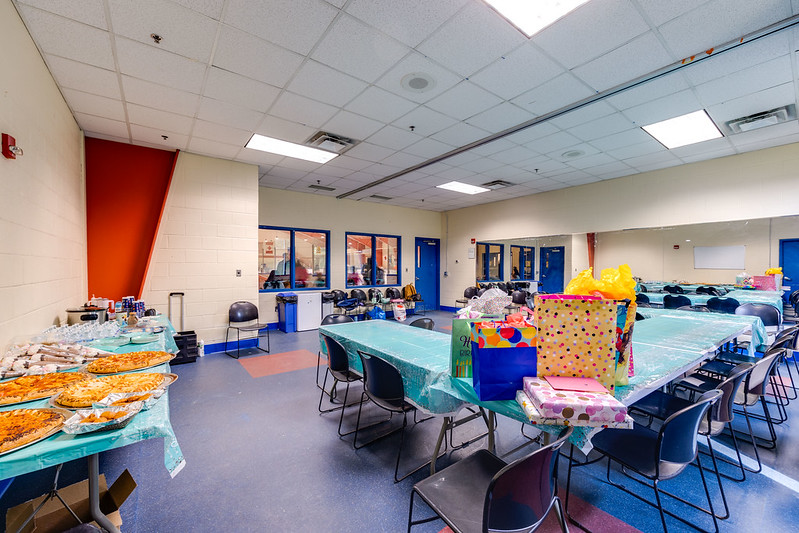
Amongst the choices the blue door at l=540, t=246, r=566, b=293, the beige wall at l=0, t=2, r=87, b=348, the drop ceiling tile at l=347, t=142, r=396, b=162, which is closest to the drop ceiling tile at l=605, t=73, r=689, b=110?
the drop ceiling tile at l=347, t=142, r=396, b=162

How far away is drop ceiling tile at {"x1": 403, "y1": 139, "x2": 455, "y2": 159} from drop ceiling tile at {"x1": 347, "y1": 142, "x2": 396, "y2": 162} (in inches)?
Answer: 13.0

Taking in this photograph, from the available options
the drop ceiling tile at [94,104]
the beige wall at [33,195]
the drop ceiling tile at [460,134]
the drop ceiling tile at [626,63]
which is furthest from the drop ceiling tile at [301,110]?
the drop ceiling tile at [626,63]

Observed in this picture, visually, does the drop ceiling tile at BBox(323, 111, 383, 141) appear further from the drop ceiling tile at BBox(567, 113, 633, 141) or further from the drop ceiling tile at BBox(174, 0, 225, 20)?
the drop ceiling tile at BBox(567, 113, 633, 141)

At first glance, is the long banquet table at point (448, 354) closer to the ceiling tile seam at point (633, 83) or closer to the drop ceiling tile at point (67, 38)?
the ceiling tile seam at point (633, 83)

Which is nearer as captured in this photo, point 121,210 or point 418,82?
point 418,82

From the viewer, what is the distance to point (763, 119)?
11.7 ft

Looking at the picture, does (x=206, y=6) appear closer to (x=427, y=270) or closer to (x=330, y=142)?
(x=330, y=142)

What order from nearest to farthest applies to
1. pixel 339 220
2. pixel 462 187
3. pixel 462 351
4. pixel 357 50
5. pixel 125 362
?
pixel 462 351, pixel 125 362, pixel 357 50, pixel 462 187, pixel 339 220

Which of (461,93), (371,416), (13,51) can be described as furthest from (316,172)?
(371,416)

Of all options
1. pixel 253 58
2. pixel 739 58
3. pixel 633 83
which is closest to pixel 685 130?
pixel 739 58

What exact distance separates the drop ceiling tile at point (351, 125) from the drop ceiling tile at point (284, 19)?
1195 mm

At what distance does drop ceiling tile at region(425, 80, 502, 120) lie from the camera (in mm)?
3123

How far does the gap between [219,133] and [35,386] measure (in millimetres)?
3439

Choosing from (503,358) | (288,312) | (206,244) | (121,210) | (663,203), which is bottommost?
(288,312)
